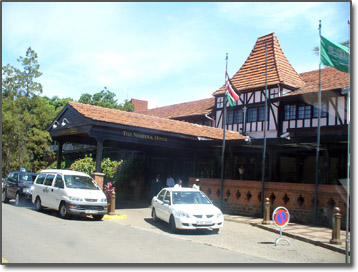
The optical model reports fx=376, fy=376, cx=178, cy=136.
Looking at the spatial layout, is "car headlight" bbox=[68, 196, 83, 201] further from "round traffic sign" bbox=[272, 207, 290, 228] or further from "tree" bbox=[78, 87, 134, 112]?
"tree" bbox=[78, 87, 134, 112]

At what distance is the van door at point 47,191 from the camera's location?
14.5 meters

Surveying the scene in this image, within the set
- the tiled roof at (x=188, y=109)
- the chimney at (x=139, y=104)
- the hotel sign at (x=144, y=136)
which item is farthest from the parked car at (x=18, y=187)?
the chimney at (x=139, y=104)

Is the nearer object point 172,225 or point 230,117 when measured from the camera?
point 172,225

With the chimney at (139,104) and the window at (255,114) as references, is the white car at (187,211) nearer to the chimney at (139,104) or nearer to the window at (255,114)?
the window at (255,114)

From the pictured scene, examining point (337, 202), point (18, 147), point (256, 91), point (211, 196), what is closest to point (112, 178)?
point (211, 196)

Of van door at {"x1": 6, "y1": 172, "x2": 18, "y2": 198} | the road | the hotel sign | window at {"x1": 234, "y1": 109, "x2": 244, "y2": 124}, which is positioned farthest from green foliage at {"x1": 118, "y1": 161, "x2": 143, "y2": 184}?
the road

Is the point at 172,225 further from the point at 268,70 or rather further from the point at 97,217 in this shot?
the point at 268,70

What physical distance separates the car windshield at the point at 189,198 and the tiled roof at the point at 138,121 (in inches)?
202

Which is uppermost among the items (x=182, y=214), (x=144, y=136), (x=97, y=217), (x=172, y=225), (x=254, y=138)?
(x=254, y=138)

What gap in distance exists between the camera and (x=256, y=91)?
26.6 m

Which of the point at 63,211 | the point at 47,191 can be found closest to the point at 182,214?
the point at 63,211

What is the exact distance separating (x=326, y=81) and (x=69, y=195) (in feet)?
56.5

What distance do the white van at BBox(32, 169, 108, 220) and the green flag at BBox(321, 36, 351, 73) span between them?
29.7ft

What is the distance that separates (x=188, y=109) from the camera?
3447cm
